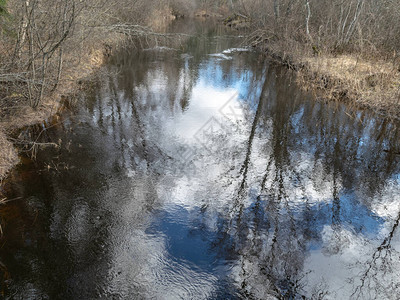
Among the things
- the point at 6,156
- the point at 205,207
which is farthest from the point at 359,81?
the point at 6,156

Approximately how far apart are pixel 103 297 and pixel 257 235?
9.24ft

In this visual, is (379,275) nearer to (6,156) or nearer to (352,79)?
(6,156)

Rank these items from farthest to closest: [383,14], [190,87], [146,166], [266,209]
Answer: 1. [383,14]
2. [190,87]
3. [146,166]
4. [266,209]

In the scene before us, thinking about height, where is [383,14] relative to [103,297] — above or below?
above

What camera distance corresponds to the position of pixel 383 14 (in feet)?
54.1

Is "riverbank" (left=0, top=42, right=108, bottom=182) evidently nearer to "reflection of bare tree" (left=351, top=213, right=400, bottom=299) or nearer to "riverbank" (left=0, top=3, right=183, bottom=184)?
"riverbank" (left=0, top=3, right=183, bottom=184)

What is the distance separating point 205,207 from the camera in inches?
251

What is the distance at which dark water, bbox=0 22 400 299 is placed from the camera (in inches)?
187

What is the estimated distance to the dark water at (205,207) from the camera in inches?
187

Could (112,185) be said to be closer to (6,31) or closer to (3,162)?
(3,162)

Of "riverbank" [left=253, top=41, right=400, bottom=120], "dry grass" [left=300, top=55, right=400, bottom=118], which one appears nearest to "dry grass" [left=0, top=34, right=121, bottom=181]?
"riverbank" [left=253, top=41, right=400, bottom=120]

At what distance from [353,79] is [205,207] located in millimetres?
10174

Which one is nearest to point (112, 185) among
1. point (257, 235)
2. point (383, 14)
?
point (257, 235)

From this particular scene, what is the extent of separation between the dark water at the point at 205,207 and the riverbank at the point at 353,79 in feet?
3.12
